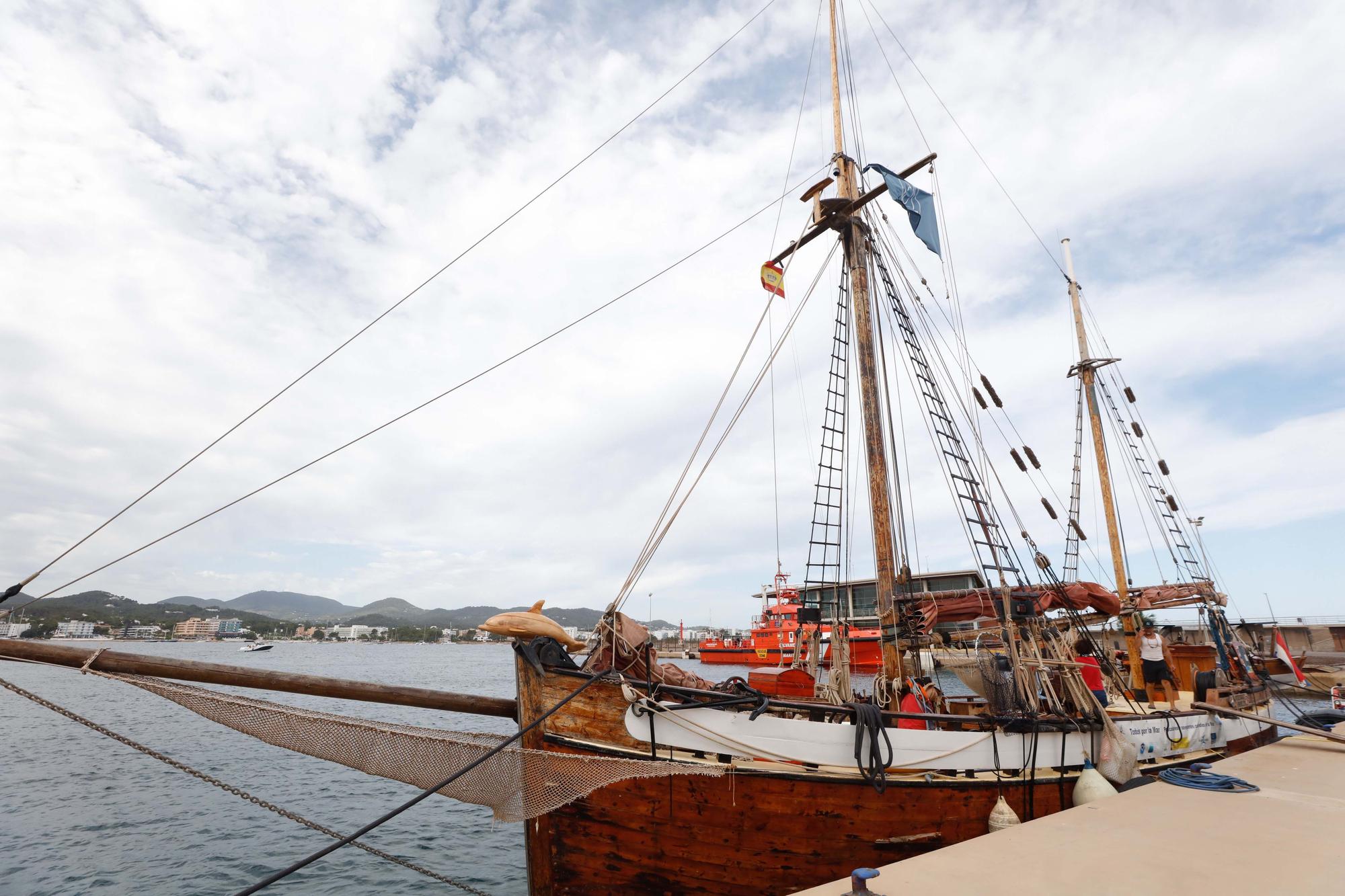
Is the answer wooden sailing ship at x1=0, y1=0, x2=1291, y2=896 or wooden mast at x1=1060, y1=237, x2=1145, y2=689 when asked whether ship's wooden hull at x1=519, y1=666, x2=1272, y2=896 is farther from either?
wooden mast at x1=1060, y1=237, x2=1145, y2=689

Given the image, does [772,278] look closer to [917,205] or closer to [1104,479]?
[917,205]

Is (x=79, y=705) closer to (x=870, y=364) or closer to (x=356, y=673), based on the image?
(x=356, y=673)

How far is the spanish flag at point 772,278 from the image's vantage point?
34.2 feet

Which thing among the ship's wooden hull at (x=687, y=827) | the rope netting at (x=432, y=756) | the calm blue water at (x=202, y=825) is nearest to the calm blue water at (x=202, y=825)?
the calm blue water at (x=202, y=825)

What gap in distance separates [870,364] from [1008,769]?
5.47 metres

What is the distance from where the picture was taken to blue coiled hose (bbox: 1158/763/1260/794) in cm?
609

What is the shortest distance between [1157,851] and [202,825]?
1387cm

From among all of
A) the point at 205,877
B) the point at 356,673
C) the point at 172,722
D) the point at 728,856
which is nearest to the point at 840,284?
the point at 728,856

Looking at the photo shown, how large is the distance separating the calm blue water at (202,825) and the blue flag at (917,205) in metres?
12.1

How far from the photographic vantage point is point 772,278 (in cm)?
1062

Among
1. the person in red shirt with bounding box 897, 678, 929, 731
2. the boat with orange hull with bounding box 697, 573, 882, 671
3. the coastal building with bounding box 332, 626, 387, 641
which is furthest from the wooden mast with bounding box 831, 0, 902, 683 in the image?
the coastal building with bounding box 332, 626, 387, 641

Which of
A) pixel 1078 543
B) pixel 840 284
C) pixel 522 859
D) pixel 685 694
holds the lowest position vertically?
pixel 522 859

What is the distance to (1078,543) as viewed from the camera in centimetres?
2012

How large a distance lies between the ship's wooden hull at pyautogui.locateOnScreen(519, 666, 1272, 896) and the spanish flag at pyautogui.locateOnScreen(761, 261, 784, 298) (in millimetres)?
7297
